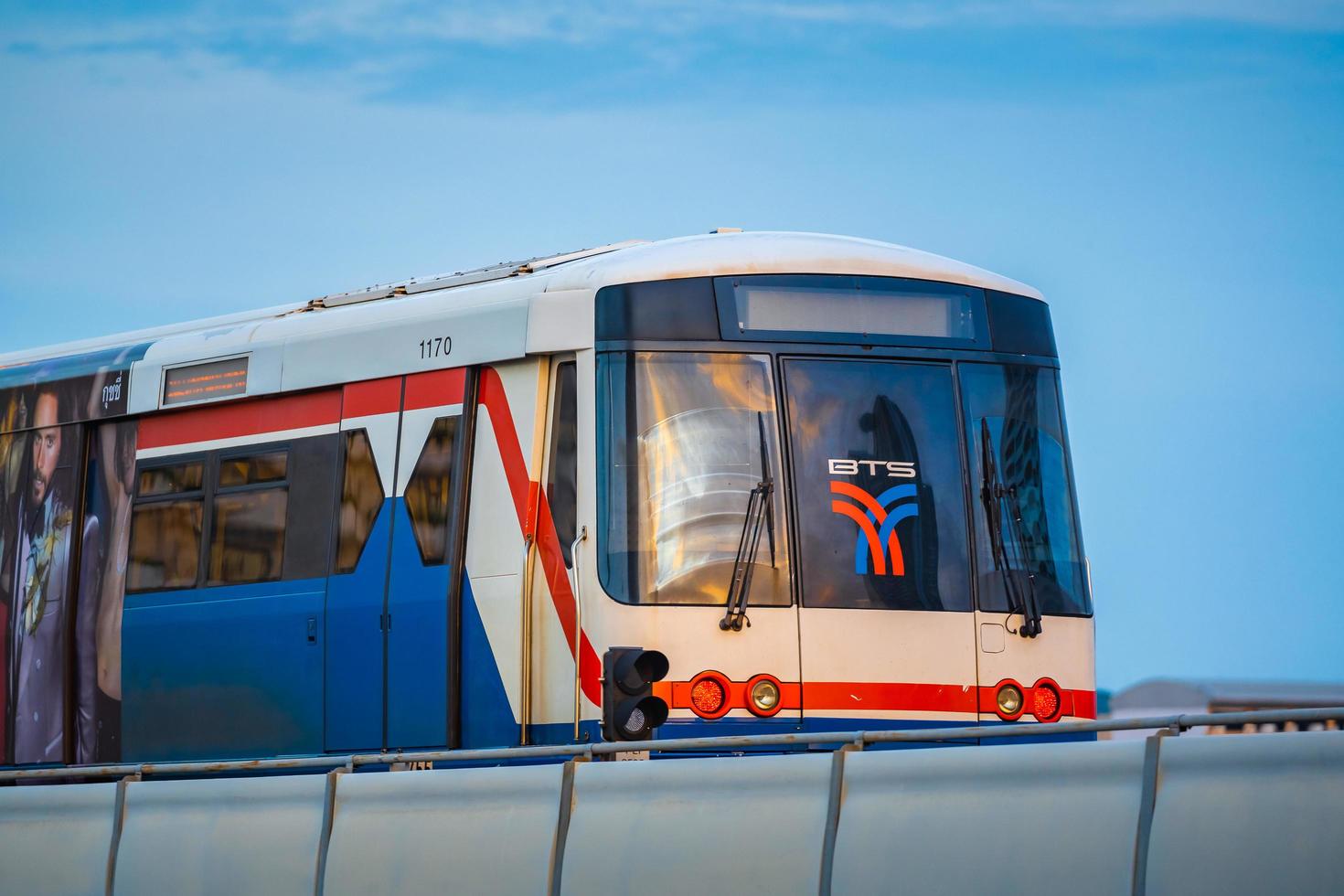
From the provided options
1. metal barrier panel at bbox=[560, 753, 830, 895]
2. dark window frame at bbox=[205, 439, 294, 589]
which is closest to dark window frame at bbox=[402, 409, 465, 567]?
dark window frame at bbox=[205, 439, 294, 589]

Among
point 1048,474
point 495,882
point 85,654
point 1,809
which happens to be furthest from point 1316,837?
point 85,654

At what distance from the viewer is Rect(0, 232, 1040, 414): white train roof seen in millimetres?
11484

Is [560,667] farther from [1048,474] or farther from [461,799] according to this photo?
[1048,474]

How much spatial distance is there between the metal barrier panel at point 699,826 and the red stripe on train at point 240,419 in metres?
5.14

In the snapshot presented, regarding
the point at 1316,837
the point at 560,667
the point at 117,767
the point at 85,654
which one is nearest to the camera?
the point at 1316,837

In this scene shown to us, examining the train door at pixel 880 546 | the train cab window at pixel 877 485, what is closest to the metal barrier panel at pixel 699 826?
the train door at pixel 880 546

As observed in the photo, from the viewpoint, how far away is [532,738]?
36.8ft

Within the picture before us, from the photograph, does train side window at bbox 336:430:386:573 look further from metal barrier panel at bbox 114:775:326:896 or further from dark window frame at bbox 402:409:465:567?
metal barrier panel at bbox 114:775:326:896

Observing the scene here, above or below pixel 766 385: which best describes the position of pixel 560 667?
below

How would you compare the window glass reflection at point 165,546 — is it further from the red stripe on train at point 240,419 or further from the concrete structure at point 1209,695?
the concrete structure at point 1209,695

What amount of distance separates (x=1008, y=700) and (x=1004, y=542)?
95 centimetres

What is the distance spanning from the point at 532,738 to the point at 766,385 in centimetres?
249

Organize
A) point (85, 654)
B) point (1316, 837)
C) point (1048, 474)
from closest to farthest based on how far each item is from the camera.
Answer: point (1316, 837) → point (1048, 474) → point (85, 654)

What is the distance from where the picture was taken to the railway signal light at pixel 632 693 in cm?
998
